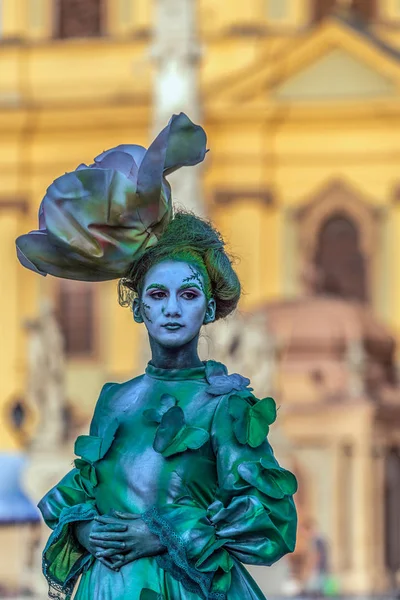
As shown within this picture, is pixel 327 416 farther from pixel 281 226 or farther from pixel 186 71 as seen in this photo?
pixel 281 226

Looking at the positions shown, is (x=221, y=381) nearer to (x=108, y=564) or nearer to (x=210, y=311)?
(x=210, y=311)

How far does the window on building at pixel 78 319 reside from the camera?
110ft

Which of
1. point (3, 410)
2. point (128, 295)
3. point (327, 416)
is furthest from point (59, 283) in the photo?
point (128, 295)

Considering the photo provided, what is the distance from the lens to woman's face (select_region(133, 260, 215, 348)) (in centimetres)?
380

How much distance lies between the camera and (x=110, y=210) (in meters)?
3.84

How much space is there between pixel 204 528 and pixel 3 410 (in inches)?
1132

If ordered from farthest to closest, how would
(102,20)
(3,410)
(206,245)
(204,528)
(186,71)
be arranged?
(102,20) < (3,410) < (186,71) < (206,245) < (204,528)

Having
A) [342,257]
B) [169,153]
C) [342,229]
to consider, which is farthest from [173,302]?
[342,229]

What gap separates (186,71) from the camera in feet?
65.3

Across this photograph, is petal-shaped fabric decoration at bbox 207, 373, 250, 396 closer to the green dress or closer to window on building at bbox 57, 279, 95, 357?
the green dress

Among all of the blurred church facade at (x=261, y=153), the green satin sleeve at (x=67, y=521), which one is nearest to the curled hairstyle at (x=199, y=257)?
the green satin sleeve at (x=67, y=521)

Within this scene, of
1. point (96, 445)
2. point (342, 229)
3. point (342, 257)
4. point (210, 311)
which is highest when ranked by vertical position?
point (342, 229)

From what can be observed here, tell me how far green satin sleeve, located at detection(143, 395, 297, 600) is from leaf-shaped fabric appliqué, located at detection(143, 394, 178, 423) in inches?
4.0

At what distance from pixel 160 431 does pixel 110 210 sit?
40 centimetres
